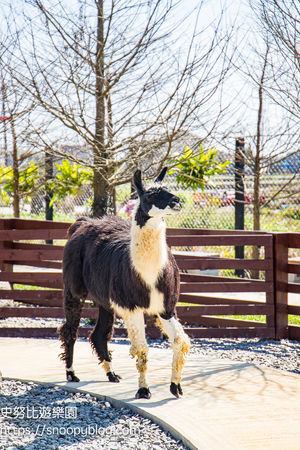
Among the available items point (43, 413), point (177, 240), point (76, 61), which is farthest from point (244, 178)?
point (43, 413)

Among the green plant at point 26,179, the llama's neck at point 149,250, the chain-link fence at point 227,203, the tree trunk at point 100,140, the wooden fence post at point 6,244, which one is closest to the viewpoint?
the llama's neck at point 149,250

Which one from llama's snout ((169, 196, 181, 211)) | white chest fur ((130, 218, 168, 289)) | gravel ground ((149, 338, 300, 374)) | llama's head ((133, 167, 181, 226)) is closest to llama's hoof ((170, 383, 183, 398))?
white chest fur ((130, 218, 168, 289))

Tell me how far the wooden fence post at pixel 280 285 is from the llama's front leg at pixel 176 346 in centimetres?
300

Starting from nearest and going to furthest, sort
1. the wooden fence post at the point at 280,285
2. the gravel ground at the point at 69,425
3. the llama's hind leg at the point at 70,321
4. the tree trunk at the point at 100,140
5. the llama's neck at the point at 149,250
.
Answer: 1. the gravel ground at the point at 69,425
2. the llama's neck at the point at 149,250
3. the llama's hind leg at the point at 70,321
4. the tree trunk at the point at 100,140
5. the wooden fence post at the point at 280,285

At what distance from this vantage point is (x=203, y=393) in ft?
15.7

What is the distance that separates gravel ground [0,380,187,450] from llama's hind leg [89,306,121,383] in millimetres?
385

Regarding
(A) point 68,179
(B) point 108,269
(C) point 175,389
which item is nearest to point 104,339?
(B) point 108,269

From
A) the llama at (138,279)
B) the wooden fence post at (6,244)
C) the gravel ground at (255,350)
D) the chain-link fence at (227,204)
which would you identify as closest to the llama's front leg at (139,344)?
the llama at (138,279)

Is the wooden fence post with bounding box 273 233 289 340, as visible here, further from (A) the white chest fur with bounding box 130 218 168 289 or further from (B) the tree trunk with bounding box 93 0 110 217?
(A) the white chest fur with bounding box 130 218 168 289

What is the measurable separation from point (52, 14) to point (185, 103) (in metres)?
1.80

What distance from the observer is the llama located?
4477 mm

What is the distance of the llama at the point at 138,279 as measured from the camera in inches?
176

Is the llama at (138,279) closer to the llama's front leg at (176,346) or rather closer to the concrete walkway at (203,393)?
the llama's front leg at (176,346)

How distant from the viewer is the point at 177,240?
7469mm
